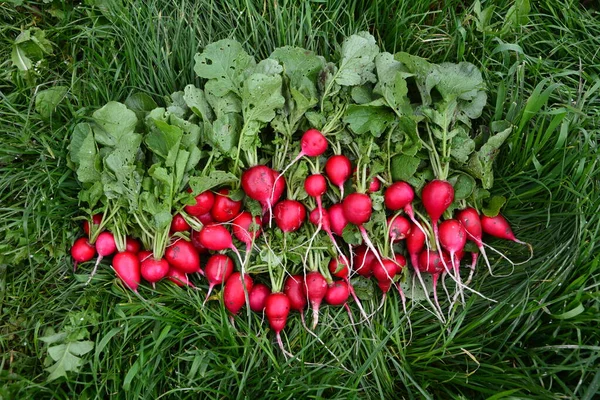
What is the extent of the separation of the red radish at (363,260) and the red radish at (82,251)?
4.24 ft

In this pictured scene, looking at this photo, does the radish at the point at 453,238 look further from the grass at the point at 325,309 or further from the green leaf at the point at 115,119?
the green leaf at the point at 115,119

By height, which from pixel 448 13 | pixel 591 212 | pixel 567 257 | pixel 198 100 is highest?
pixel 448 13

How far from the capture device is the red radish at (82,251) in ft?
7.82

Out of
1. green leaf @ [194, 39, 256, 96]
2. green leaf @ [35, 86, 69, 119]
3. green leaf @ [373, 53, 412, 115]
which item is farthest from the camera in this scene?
green leaf @ [35, 86, 69, 119]

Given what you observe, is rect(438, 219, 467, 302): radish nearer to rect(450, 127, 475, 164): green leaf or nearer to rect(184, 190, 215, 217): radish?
rect(450, 127, 475, 164): green leaf

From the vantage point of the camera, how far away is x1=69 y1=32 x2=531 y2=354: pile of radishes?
2.31 meters

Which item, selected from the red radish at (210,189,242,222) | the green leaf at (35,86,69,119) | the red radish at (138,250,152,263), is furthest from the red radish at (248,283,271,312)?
the green leaf at (35,86,69,119)

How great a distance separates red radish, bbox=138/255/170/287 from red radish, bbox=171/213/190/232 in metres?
0.16

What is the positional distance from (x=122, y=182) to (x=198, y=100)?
0.54 meters

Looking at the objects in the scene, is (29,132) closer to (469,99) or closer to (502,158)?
(469,99)

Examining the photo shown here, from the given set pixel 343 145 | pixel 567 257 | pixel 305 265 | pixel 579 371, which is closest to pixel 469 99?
pixel 343 145

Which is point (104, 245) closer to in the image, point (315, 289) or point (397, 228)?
point (315, 289)

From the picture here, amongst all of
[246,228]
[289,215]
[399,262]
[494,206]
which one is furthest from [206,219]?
[494,206]

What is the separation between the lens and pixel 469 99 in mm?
2447
